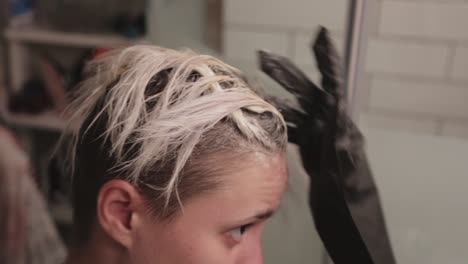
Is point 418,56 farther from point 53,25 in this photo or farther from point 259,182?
point 53,25

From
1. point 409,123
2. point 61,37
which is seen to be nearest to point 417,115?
point 409,123

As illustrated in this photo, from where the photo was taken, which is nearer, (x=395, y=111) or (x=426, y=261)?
(x=426, y=261)

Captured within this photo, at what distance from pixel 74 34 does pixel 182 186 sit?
124 cm

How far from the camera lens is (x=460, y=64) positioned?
131cm

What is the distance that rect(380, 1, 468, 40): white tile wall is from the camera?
1275 millimetres

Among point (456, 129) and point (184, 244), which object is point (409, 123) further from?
point (184, 244)

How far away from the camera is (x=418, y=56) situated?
1.33m

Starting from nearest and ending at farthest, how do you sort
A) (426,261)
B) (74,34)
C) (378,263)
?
(378,263) → (426,261) → (74,34)

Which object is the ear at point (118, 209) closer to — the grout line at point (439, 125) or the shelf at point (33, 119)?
the grout line at point (439, 125)

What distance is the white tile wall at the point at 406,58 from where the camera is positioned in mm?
1316

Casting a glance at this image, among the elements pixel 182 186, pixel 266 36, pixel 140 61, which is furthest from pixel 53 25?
pixel 182 186

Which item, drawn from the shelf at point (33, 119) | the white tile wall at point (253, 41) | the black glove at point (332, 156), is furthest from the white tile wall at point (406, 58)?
the shelf at point (33, 119)

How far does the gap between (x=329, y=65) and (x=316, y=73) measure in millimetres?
60

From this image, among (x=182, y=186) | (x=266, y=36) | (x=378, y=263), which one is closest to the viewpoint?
(x=182, y=186)
